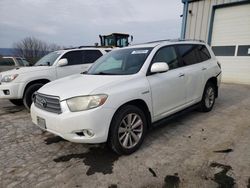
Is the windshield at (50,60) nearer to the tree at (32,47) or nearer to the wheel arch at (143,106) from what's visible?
the wheel arch at (143,106)

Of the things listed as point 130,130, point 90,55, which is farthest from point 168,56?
point 90,55

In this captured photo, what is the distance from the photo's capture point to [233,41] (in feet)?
31.2

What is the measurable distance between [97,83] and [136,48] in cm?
136

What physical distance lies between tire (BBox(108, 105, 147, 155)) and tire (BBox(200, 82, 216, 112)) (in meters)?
2.19

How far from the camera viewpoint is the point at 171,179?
101 inches

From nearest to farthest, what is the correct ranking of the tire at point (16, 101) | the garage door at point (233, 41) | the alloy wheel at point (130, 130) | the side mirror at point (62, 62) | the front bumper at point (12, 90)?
the alloy wheel at point (130, 130)
the front bumper at point (12, 90)
the side mirror at point (62, 62)
the tire at point (16, 101)
the garage door at point (233, 41)

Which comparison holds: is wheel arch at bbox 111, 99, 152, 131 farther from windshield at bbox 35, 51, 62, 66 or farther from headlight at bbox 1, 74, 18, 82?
windshield at bbox 35, 51, 62, 66

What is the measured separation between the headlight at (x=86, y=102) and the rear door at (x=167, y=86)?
970mm

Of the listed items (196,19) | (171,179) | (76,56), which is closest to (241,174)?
(171,179)

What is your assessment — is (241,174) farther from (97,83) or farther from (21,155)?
(21,155)

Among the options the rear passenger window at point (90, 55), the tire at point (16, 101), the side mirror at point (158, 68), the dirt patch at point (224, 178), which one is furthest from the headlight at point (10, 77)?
the dirt patch at point (224, 178)

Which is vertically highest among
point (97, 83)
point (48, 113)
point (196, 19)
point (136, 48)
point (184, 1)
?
point (184, 1)

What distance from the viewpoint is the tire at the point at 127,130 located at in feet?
9.59

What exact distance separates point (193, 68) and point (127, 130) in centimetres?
216
